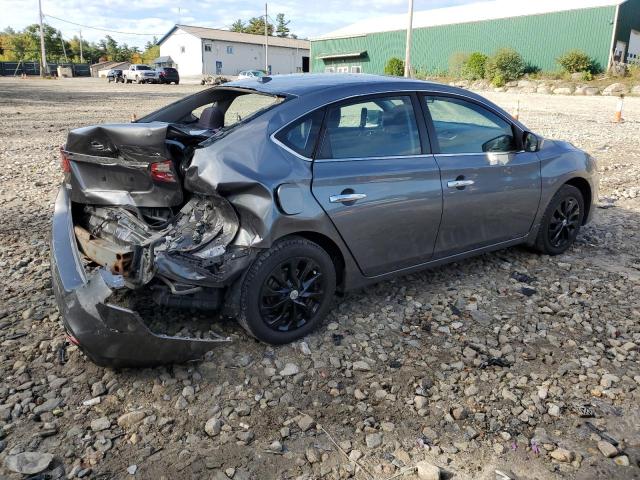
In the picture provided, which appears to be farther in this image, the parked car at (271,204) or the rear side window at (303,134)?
the rear side window at (303,134)

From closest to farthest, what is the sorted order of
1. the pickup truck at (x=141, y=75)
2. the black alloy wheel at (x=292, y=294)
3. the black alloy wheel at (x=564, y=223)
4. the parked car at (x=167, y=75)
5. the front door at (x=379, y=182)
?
1. the black alloy wheel at (x=292, y=294)
2. the front door at (x=379, y=182)
3. the black alloy wheel at (x=564, y=223)
4. the parked car at (x=167, y=75)
5. the pickup truck at (x=141, y=75)

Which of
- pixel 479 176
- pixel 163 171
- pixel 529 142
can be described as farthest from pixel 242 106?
pixel 529 142

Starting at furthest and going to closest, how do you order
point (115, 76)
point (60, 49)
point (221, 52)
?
1. point (60, 49)
2. point (221, 52)
3. point (115, 76)

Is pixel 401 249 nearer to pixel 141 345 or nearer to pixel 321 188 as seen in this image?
pixel 321 188

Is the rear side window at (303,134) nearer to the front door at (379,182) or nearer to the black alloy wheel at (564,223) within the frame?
the front door at (379,182)

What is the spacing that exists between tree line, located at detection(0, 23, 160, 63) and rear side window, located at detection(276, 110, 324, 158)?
290ft

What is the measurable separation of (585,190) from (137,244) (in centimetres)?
427

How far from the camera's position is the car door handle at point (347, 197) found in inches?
139

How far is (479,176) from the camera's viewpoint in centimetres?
433

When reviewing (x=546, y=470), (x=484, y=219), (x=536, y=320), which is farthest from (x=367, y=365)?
(x=484, y=219)

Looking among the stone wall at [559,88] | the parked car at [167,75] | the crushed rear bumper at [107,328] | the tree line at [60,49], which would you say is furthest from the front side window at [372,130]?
the tree line at [60,49]

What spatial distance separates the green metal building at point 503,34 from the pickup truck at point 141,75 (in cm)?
1622

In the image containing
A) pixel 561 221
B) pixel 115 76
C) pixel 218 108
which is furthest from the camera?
pixel 115 76

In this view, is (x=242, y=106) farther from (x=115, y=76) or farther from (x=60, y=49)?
(x=60, y=49)
